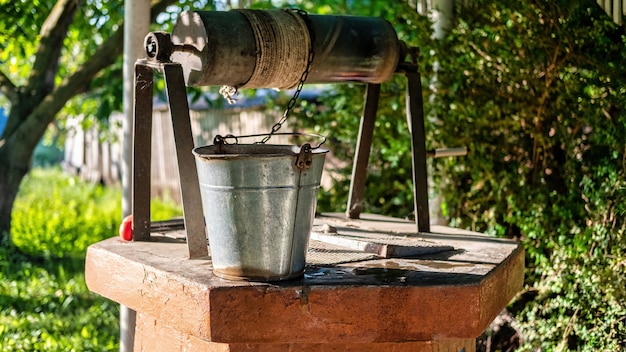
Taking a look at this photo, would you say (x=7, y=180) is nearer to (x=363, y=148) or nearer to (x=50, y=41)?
(x=50, y=41)

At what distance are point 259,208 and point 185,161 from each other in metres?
0.66

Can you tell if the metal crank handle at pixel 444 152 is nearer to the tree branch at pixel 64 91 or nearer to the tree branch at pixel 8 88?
the tree branch at pixel 64 91

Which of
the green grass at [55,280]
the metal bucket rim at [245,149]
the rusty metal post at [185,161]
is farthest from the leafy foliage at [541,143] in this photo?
the green grass at [55,280]

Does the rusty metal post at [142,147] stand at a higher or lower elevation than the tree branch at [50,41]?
lower

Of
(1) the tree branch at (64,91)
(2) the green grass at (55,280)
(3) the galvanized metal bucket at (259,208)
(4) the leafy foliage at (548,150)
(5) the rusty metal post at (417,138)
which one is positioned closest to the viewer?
(3) the galvanized metal bucket at (259,208)

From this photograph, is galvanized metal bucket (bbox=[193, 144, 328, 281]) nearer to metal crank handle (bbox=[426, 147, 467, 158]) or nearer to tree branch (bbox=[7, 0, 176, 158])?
metal crank handle (bbox=[426, 147, 467, 158])

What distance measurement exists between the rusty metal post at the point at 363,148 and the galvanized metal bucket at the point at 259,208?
1.54m

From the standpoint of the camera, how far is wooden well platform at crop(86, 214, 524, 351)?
2760 mm

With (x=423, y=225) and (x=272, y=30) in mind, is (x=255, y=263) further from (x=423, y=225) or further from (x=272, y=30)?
(x=423, y=225)

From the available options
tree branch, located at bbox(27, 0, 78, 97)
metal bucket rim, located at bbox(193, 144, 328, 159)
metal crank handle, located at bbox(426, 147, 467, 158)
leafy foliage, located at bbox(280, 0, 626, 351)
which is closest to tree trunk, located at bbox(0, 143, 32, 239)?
tree branch, located at bbox(27, 0, 78, 97)

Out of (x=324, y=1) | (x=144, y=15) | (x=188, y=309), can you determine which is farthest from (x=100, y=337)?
(x=324, y=1)

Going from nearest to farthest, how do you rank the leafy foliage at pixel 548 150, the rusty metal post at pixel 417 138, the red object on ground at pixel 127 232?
the red object on ground at pixel 127 232 < the rusty metal post at pixel 417 138 < the leafy foliage at pixel 548 150

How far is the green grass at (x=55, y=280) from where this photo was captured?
5.27 meters

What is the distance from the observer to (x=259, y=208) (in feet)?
8.87
